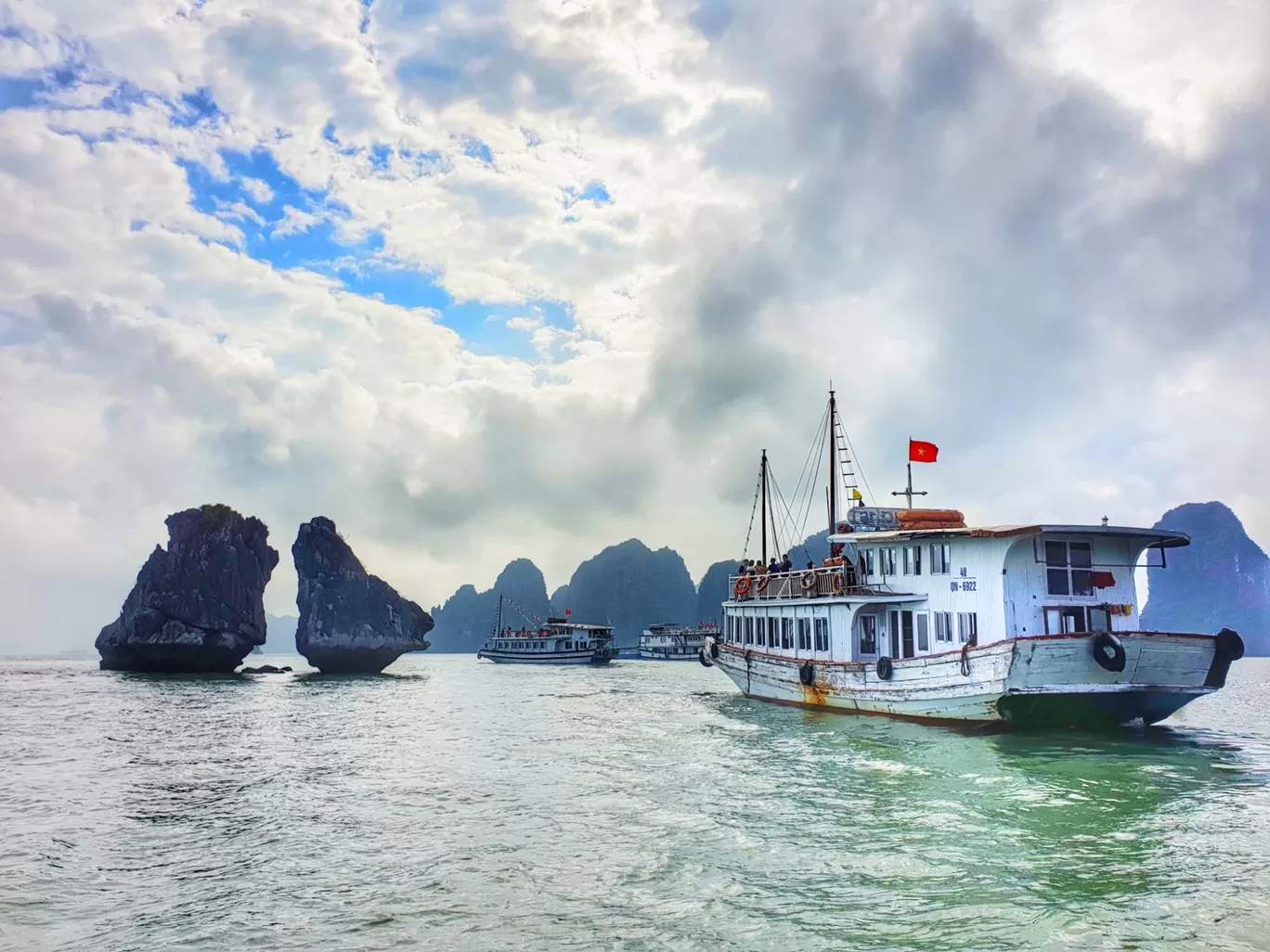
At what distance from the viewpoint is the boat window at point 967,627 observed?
26859 millimetres

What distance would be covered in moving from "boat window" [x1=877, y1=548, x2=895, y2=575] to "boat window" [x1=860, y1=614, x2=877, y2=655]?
2.08 meters

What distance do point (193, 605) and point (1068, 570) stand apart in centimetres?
8581

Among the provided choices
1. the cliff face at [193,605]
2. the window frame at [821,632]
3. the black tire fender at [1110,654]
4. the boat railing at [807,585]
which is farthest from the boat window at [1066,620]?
the cliff face at [193,605]

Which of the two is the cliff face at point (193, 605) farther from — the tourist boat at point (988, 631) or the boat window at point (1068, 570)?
the boat window at point (1068, 570)

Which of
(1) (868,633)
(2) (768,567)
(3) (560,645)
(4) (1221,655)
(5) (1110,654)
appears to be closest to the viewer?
(5) (1110,654)

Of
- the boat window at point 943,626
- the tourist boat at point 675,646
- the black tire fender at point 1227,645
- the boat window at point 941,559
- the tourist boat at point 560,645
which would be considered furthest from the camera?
the tourist boat at point 675,646

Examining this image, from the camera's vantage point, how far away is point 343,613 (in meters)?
93.1

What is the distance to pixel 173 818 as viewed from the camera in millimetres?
16344

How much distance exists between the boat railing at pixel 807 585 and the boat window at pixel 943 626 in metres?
2.16

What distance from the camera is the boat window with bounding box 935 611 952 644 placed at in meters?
28.1

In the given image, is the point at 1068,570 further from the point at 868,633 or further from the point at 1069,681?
the point at 868,633

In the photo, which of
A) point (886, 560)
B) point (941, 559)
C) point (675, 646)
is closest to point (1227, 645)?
point (941, 559)

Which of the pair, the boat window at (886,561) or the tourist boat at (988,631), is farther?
the boat window at (886,561)

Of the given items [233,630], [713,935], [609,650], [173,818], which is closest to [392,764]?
[173,818]
